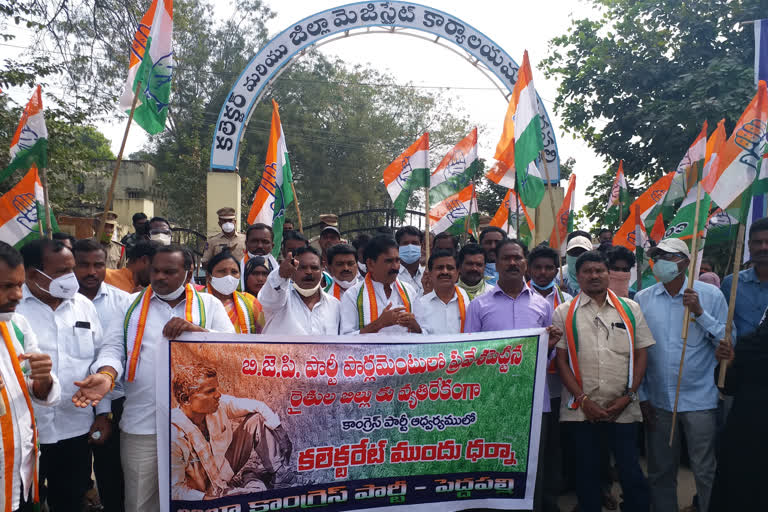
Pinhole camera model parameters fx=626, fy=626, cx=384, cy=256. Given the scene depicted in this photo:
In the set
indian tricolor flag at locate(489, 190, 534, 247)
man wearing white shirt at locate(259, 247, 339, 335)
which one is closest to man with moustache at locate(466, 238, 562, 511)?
man wearing white shirt at locate(259, 247, 339, 335)

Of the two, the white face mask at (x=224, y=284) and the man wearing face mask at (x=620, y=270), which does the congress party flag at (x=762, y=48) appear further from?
the white face mask at (x=224, y=284)

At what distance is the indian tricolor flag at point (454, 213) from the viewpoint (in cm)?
819

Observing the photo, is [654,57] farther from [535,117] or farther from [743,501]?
[743,501]

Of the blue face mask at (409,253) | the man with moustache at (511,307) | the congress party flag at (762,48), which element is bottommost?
the man with moustache at (511,307)

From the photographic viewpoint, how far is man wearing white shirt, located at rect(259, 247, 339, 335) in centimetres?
429

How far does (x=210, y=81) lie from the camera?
102 ft

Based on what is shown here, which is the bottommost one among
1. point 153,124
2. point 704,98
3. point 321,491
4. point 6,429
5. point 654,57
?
point 321,491

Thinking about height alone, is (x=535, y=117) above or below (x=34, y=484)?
above

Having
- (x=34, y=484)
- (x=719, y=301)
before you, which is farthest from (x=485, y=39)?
(x=34, y=484)

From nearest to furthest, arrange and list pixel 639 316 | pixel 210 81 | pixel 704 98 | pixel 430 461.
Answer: pixel 430 461, pixel 639 316, pixel 704 98, pixel 210 81

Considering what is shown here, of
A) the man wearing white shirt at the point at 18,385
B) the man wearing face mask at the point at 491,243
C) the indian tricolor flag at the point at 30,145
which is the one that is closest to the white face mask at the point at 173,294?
the man wearing white shirt at the point at 18,385

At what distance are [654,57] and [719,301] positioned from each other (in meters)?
9.62

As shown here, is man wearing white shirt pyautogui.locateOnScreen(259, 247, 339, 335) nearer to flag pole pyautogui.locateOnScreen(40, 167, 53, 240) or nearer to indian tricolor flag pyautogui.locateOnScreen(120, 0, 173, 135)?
flag pole pyautogui.locateOnScreen(40, 167, 53, 240)

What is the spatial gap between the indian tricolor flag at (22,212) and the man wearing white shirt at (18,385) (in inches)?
112
